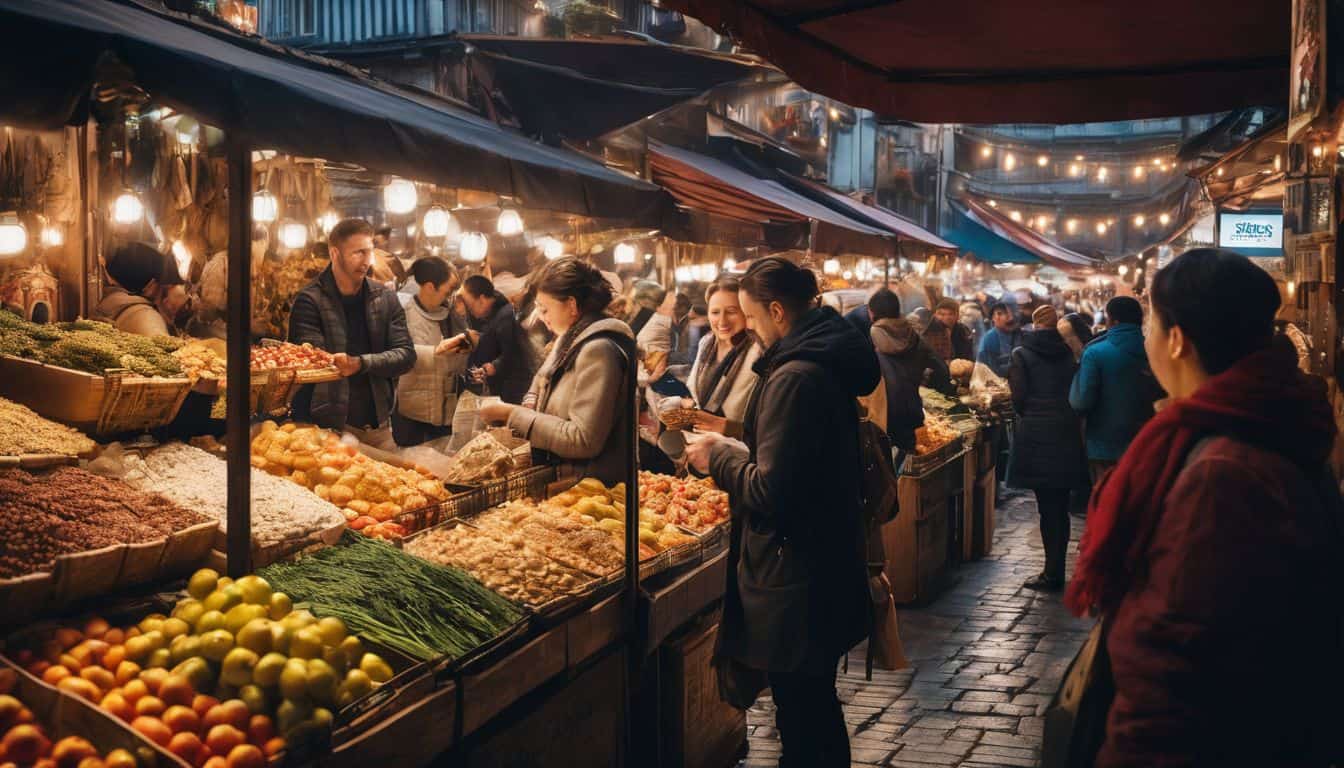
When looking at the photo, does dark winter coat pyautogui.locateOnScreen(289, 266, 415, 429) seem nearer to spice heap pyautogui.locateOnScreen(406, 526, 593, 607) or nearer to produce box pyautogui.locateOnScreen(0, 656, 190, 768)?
spice heap pyautogui.locateOnScreen(406, 526, 593, 607)

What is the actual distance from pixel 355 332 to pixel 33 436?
3.13m

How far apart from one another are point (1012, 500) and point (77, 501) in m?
11.9

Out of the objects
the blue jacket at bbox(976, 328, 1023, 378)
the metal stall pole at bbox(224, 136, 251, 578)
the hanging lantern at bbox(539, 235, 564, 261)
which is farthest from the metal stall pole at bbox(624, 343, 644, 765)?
the blue jacket at bbox(976, 328, 1023, 378)

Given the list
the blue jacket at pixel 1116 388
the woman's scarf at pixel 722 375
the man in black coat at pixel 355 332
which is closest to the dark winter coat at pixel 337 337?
the man in black coat at pixel 355 332

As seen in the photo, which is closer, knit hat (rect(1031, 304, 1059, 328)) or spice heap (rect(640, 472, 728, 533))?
spice heap (rect(640, 472, 728, 533))

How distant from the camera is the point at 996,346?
49.5 feet

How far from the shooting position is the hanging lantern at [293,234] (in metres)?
8.93

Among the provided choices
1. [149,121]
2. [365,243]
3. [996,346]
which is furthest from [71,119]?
[996,346]

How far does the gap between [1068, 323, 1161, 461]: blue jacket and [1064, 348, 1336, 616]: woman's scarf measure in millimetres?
6167

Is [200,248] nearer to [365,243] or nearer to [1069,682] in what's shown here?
[365,243]

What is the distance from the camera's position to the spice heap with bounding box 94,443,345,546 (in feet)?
13.3

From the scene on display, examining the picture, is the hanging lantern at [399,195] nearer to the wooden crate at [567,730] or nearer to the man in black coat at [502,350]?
the man in black coat at [502,350]

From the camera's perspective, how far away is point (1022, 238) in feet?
93.2

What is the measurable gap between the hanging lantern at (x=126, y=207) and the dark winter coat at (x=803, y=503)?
6078 mm
